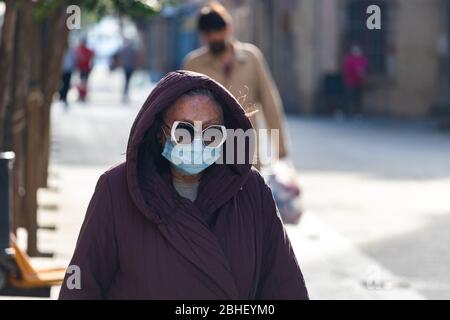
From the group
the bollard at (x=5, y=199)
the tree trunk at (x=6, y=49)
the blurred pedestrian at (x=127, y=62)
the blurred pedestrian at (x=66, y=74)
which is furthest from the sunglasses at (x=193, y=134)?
the blurred pedestrian at (x=127, y=62)

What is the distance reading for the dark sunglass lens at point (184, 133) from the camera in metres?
4.15

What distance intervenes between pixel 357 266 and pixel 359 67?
23544 mm

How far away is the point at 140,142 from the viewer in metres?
4.09

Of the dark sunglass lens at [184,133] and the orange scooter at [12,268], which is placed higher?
the dark sunglass lens at [184,133]

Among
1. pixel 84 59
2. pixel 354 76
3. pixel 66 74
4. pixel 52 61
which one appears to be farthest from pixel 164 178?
pixel 84 59

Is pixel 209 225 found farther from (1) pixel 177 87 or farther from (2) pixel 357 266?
(2) pixel 357 266

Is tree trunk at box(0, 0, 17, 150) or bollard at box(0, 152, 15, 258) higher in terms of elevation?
tree trunk at box(0, 0, 17, 150)

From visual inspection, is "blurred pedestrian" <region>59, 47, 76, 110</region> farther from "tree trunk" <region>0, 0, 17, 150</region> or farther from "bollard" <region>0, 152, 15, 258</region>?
"bollard" <region>0, 152, 15, 258</region>

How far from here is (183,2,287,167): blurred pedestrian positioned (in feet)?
30.3

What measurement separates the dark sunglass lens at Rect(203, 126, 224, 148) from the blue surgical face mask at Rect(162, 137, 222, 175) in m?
0.01

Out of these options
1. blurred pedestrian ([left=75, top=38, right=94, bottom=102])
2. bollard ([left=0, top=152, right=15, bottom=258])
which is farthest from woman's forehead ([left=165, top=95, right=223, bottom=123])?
blurred pedestrian ([left=75, top=38, right=94, bottom=102])

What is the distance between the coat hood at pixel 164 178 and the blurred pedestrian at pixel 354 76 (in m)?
30.1

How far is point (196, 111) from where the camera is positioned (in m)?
→ 4.12

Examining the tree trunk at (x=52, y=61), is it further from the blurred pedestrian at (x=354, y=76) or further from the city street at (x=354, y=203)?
the blurred pedestrian at (x=354, y=76)
